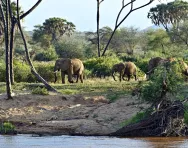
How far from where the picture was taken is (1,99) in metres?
19.1

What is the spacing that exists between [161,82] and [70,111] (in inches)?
154

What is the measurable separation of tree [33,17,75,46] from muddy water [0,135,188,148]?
52652 millimetres

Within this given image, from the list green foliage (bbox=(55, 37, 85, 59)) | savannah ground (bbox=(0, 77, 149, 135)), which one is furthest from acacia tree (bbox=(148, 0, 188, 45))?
savannah ground (bbox=(0, 77, 149, 135))

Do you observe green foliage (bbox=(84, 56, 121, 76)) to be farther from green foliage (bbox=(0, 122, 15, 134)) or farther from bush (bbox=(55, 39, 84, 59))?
bush (bbox=(55, 39, 84, 59))

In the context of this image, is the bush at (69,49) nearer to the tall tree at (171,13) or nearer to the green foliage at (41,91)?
the tall tree at (171,13)

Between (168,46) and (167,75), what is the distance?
43.5 metres

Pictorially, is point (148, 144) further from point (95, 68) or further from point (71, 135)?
point (95, 68)

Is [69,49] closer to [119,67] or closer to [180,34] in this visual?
[180,34]

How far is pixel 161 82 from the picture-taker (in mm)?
15078

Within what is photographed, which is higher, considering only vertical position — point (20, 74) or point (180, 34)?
point (180, 34)

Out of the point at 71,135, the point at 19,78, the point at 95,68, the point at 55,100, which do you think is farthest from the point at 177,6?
the point at 71,135


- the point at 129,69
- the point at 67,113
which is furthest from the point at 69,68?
the point at 67,113

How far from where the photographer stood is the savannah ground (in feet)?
52.1

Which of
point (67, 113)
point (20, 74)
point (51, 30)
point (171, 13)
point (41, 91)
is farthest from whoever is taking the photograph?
point (51, 30)
